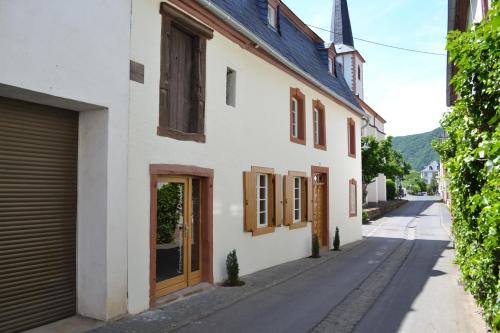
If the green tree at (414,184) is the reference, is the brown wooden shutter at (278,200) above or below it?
below

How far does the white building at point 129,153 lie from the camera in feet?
19.2

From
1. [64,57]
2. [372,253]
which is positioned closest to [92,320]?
→ [64,57]

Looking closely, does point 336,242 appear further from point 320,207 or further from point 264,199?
point 264,199

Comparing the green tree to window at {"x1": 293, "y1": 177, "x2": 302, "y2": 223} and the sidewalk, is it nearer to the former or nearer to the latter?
window at {"x1": 293, "y1": 177, "x2": 302, "y2": 223}

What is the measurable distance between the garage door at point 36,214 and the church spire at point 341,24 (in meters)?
37.0

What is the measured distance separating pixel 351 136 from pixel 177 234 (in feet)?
43.0

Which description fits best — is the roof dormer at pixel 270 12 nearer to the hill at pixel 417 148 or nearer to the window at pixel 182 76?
the window at pixel 182 76

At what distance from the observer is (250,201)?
418 inches

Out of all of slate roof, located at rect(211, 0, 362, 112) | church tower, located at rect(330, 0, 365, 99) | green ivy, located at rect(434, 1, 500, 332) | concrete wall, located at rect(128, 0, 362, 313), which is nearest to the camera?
green ivy, located at rect(434, 1, 500, 332)

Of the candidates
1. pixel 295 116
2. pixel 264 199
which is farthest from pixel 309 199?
pixel 264 199

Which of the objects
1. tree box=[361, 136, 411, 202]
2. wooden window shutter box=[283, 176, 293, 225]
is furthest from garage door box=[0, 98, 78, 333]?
tree box=[361, 136, 411, 202]

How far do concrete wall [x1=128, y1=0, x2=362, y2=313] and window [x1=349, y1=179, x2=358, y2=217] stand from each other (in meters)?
2.23

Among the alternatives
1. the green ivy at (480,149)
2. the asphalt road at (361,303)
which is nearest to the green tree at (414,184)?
the asphalt road at (361,303)

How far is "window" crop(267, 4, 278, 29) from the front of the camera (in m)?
13.8
